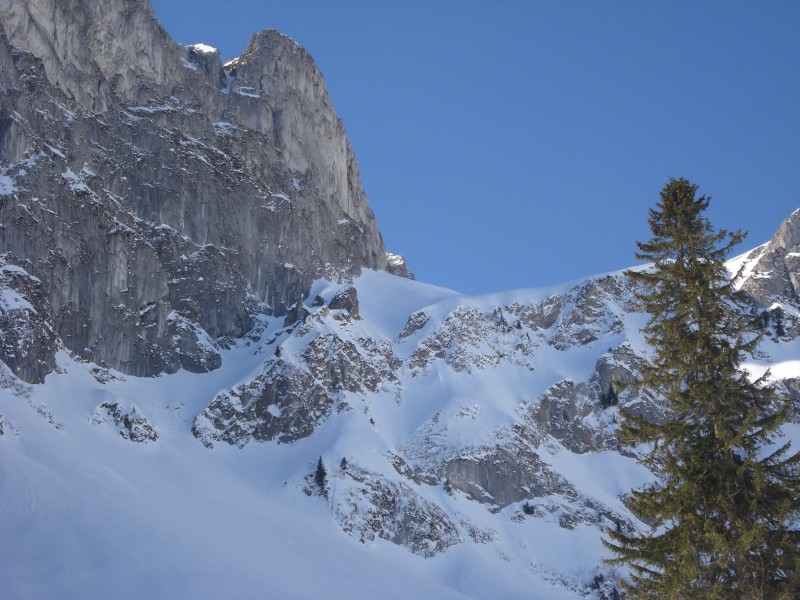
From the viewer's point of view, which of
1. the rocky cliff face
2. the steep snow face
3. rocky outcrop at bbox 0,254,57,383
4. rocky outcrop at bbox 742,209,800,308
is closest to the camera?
the steep snow face

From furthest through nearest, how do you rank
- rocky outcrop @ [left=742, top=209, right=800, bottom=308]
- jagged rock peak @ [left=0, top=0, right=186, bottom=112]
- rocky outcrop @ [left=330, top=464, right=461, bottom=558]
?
1. rocky outcrop @ [left=742, top=209, right=800, bottom=308]
2. jagged rock peak @ [left=0, top=0, right=186, bottom=112]
3. rocky outcrop @ [left=330, top=464, right=461, bottom=558]

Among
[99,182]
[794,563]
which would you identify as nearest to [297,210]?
[99,182]

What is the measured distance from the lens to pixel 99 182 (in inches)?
4434

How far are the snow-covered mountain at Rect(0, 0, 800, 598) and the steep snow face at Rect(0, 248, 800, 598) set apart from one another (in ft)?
1.05

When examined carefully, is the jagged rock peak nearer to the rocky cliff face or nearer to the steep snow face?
the rocky cliff face

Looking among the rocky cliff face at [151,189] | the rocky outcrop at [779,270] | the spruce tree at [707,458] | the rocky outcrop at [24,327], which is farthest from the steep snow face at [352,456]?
the spruce tree at [707,458]

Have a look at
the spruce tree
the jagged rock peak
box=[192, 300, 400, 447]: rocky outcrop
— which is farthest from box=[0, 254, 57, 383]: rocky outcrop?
the spruce tree

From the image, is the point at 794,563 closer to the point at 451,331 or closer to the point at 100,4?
the point at 451,331

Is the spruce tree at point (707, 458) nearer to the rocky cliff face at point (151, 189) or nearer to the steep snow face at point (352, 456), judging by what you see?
the steep snow face at point (352, 456)

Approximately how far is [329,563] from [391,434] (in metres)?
29.7

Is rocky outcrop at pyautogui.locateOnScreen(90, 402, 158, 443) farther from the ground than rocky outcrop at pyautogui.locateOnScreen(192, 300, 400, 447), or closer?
closer

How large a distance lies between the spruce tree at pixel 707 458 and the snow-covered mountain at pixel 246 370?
4556 cm

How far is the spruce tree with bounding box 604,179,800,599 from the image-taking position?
16500 millimetres

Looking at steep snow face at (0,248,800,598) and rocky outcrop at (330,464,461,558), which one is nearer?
steep snow face at (0,248,800,598)
